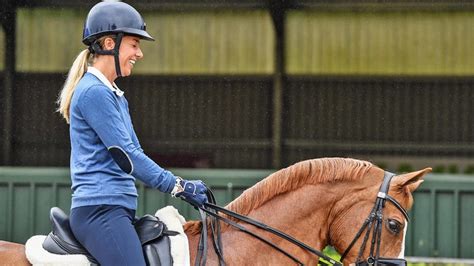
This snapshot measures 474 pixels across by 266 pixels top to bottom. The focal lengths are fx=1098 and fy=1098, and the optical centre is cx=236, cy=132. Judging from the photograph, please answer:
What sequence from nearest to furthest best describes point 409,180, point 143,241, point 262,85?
point 143,241, point 409,180, point 262,85

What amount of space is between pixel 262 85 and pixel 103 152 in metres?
6.28

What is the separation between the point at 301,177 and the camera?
4953mm

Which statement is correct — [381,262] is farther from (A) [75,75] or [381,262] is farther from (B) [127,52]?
(A) [75,75]

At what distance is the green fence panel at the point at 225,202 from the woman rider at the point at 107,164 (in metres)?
5.54

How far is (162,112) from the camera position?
35.9 feet

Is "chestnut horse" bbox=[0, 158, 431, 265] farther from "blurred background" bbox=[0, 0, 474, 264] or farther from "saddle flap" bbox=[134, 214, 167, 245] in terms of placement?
"blurred background" bbox=[0, 0, 474, 264]

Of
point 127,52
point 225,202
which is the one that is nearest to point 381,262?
point 127,52

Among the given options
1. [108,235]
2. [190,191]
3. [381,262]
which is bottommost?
[381,262]

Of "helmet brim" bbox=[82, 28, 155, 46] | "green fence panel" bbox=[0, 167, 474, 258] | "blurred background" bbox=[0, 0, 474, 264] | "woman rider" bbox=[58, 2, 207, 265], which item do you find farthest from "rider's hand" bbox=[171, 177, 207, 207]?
"blurred background" bbox=[0, 0, 474, 264]

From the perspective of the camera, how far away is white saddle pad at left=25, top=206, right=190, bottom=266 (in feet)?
15.3

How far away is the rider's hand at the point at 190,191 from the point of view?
4.67 m

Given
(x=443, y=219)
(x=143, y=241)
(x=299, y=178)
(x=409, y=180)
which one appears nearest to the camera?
(x=143, y=241)

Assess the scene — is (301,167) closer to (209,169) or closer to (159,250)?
(159,250)

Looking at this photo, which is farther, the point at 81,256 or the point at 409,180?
the point at 409,180
